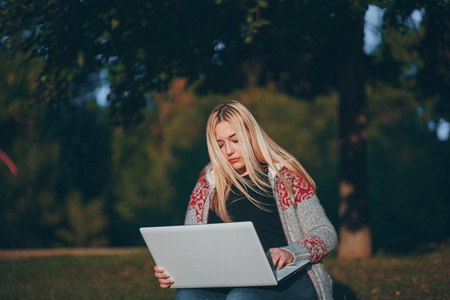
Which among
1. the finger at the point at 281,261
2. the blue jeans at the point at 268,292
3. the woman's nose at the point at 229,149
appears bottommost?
the blue jeans at the point at 268,292

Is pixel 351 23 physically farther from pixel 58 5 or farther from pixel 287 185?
pixel 287 185

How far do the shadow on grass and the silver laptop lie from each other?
7.62ft

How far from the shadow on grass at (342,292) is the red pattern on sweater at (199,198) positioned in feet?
7.06

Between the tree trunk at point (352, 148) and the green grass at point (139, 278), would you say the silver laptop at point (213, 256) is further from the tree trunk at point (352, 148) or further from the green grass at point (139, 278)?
the tree trunk at point (352, 148)

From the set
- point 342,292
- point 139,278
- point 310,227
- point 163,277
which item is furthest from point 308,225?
point 139,278

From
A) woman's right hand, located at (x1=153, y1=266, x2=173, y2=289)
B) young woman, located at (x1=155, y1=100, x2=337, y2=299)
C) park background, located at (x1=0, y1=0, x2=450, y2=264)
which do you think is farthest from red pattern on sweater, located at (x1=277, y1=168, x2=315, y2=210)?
park background, located at (x1=0, y1=0, x2=450, y2=264)

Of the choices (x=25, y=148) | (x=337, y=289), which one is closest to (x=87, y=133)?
(x=25, y=148)

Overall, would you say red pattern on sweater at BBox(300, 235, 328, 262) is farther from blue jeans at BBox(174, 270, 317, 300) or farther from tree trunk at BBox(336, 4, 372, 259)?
tree trunk at BBox(336, 4, 372, 259)

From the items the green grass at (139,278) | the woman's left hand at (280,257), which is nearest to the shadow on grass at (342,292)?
the green grass at (139,278)

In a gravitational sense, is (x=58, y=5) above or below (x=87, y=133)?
above

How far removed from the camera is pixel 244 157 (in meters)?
3.18

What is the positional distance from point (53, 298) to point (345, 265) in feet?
11.3

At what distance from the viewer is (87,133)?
1720 centimetres

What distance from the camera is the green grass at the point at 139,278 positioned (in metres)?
5.03
